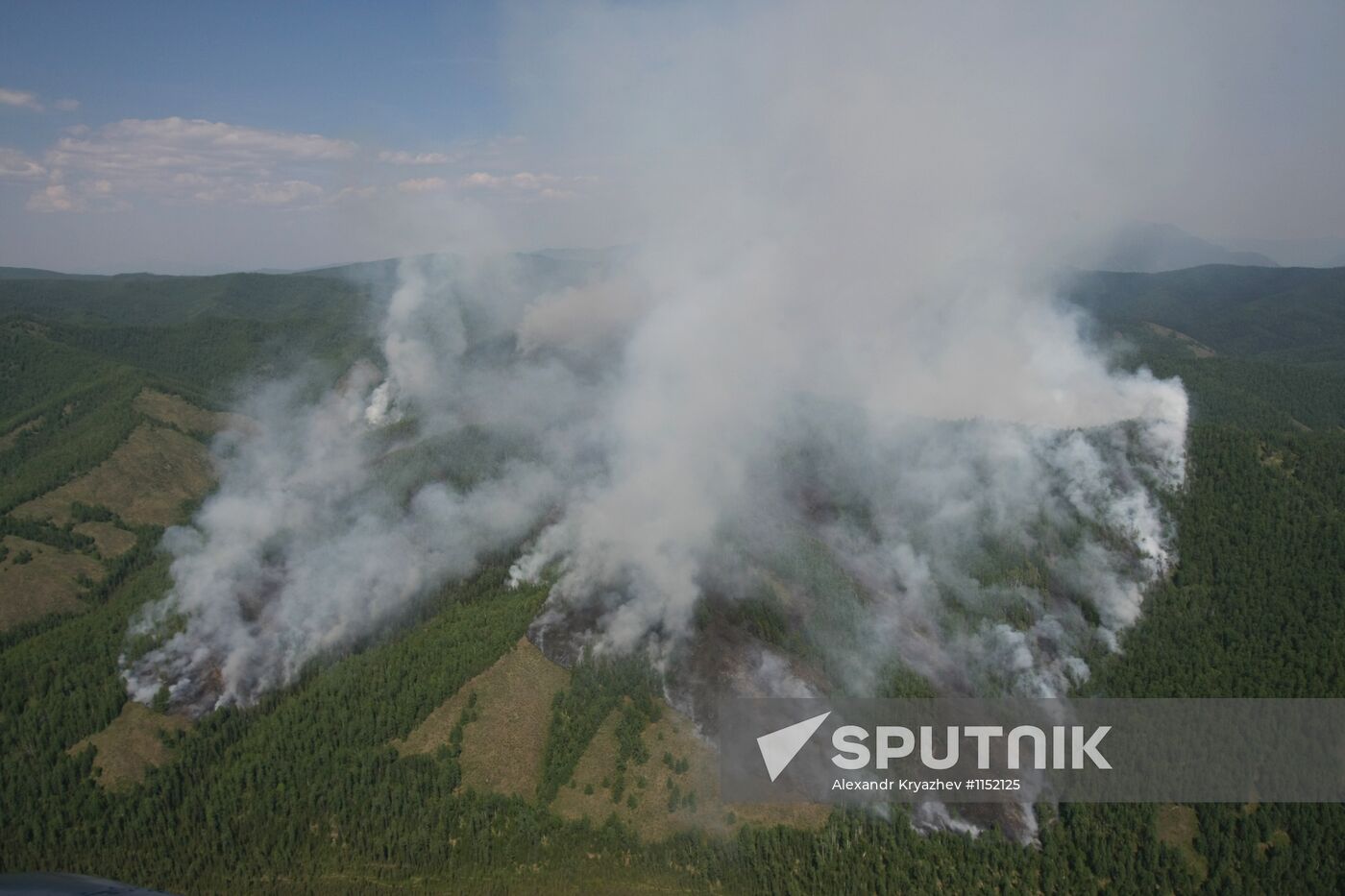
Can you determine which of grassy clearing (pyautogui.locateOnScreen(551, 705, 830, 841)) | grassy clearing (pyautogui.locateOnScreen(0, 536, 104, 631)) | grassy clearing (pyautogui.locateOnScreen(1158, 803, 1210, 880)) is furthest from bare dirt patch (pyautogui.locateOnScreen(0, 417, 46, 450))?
grassy clearing (pyautogui.locateOnScreen(1158, 803, 1210, 880))

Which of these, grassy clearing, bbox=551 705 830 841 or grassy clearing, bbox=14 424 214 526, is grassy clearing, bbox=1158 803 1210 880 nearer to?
grassy clearing, bbox=551 705 830 841

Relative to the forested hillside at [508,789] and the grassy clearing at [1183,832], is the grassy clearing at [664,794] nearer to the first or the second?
the forested hillside at [508,789]

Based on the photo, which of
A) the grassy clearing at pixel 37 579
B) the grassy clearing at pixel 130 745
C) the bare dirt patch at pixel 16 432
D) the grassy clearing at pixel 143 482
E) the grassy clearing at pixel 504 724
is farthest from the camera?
the bare dirt patch at pixel 16 432

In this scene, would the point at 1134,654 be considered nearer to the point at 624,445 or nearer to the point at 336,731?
the point at 624,445

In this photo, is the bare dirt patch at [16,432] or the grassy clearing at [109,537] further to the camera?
the bare dirt patch at [16,432]

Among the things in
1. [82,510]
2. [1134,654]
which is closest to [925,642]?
[1134,654]

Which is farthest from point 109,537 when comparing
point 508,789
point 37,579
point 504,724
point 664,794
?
point 664,794

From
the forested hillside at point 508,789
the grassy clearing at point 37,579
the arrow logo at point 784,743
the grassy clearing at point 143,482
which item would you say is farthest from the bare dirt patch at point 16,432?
the arrow logo at point 784,743
